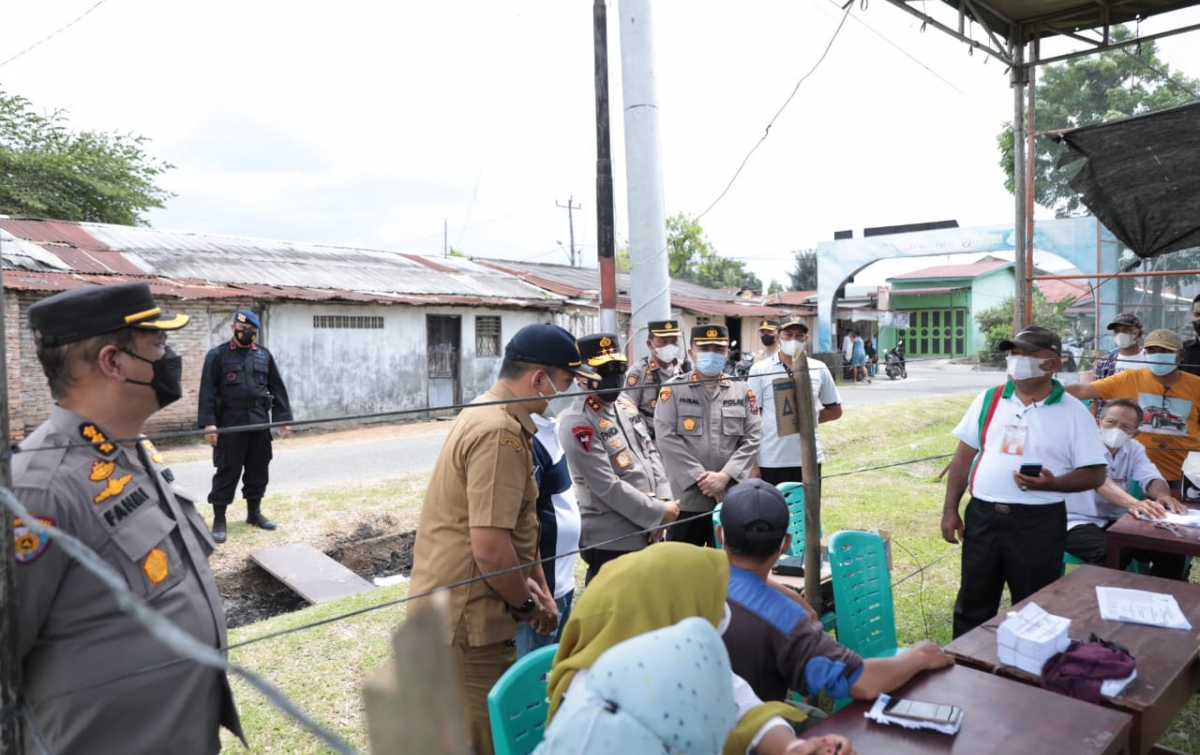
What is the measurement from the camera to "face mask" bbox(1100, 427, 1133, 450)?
4.39m

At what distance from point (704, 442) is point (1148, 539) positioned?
7.27ft

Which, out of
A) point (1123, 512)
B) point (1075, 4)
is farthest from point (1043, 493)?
point (1075, 4)

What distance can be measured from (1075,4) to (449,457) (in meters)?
6.07

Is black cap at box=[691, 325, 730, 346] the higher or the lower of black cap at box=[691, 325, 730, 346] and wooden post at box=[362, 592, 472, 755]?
the higher

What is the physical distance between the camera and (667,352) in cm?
523

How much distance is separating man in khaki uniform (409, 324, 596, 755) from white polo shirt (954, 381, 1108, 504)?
7.52 feet

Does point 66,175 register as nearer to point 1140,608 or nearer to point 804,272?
point 1140,608

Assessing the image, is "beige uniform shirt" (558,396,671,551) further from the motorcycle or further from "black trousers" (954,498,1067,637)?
the motorcycle

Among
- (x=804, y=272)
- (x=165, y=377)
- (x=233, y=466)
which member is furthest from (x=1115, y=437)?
(x=804, y=272)

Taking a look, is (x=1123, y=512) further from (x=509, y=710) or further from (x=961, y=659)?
(x=509, y=710)

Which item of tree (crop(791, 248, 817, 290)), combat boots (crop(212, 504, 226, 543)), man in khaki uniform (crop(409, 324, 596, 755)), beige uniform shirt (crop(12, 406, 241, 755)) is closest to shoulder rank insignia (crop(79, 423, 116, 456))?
beige uniform shirt (crop(12, 406, 241, 755))

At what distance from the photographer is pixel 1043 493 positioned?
344cm

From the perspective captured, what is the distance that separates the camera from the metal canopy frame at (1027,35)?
222 inches

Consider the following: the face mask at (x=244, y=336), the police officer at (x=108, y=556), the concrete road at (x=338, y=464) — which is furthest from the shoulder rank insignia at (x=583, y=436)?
the concrete road at (x=338, y=464)
